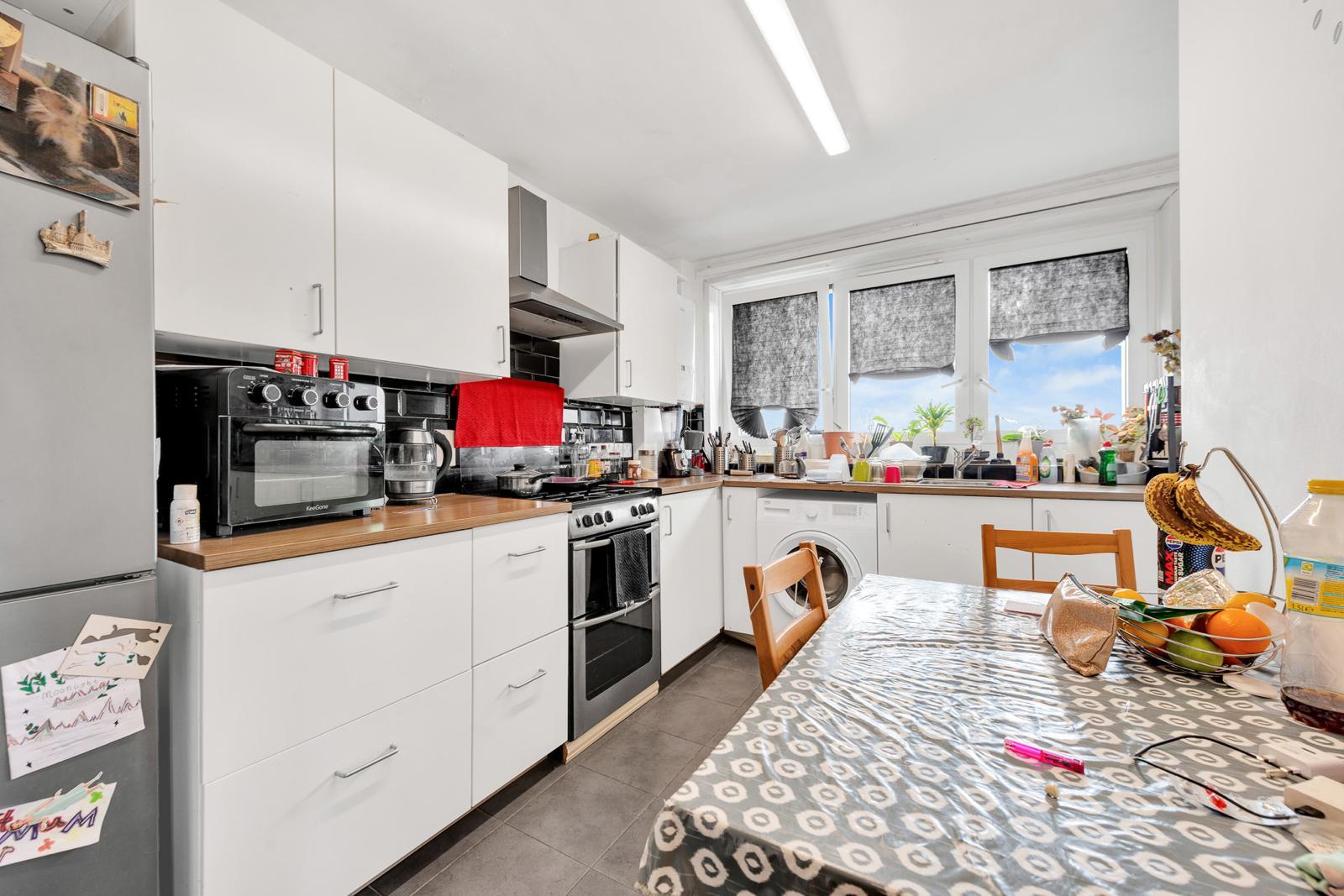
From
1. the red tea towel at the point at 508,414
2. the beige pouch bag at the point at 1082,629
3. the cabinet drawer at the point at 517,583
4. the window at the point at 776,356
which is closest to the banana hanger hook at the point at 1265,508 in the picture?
the beige pouch bag at the point at 1082,629

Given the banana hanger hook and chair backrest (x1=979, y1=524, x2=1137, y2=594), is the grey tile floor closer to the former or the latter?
chair backrest (x1=979, y1=524, x2=1137, y2=594)

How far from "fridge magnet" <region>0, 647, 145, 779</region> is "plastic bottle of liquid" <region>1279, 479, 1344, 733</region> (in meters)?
1.91

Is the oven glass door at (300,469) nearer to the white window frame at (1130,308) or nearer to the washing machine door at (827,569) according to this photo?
the washing machine door at (827,569)

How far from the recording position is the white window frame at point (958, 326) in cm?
328

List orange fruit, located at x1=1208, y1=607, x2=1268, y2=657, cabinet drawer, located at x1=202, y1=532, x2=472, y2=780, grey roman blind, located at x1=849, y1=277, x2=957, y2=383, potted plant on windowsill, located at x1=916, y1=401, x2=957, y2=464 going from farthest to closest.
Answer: grey roman blind, located at x1=849, y1=277, x2=957, y2=383 → potted plant on windowsill, located at x1=916, y1=401, x2=957, y2=464 → cabinet drawer, located at x1=202, y1=532, x2=472, y2=780 → orange fruit, located at x1=1208, y1=607, x2=1268, y2=657

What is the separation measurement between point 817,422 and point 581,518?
2.27 meters

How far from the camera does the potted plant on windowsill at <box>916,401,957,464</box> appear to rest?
10.7 feet

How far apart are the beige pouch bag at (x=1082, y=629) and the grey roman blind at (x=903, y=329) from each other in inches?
105

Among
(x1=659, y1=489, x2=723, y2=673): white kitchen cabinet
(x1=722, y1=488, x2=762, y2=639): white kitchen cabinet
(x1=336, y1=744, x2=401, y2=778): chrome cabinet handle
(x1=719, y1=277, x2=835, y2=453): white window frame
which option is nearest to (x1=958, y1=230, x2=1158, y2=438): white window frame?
(x1=719, y1=277, x2=835, y2=453): white window frame

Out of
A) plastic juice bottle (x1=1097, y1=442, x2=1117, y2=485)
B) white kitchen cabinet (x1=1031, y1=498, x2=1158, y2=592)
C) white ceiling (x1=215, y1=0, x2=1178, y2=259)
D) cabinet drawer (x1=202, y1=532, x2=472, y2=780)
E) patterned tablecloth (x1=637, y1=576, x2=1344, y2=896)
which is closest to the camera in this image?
patterned tablecloth (x1=637, y1=576, x2=1344, y2=896)

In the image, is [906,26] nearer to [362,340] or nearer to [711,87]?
[711,87]

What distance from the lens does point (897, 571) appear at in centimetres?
261

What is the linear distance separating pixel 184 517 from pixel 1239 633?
204cm

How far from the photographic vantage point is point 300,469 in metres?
1.43
